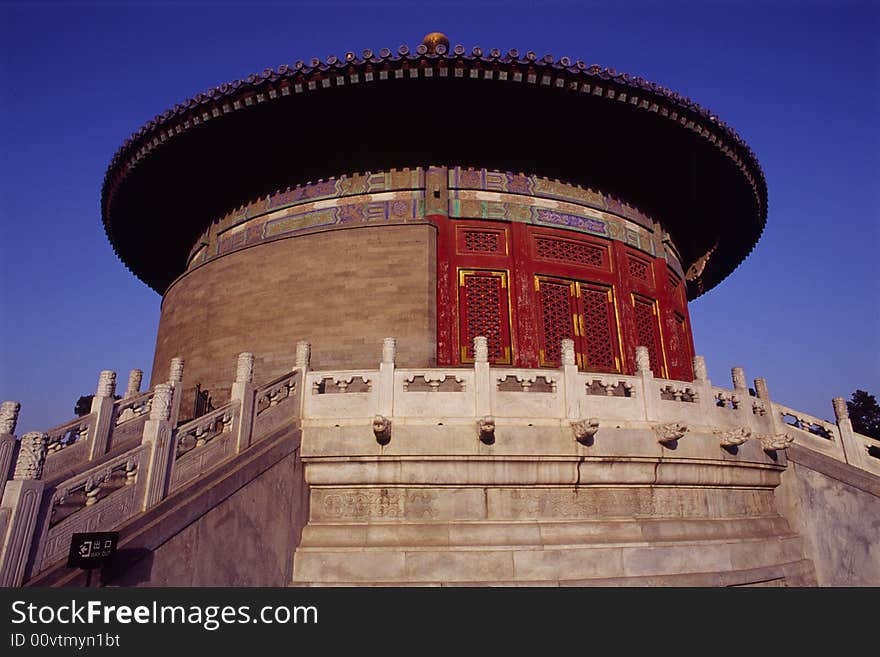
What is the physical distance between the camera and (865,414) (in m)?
23.1

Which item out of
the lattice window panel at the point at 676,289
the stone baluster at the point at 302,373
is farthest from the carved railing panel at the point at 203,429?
the lattice window panel at the point at 676,289

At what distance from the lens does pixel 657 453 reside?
6578mm

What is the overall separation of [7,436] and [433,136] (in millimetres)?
8160

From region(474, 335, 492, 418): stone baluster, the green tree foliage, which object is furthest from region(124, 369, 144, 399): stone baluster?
the green tree foliage

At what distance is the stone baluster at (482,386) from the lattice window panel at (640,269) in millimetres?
5681

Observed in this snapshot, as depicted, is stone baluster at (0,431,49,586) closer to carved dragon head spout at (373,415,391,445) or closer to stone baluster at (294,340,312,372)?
carved dragon head spout at (373,415,391,445)

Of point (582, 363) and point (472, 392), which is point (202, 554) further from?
point (582, 363)

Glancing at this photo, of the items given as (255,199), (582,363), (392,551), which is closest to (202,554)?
(392,551)

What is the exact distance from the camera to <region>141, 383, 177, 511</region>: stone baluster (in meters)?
4.27

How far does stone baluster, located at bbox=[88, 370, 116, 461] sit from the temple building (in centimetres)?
5

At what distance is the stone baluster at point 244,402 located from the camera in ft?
17.9

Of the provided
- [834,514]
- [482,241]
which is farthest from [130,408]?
[834,514]

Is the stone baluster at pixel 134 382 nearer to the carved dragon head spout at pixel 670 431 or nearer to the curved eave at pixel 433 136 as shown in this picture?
the curved eave at pixel 433 136

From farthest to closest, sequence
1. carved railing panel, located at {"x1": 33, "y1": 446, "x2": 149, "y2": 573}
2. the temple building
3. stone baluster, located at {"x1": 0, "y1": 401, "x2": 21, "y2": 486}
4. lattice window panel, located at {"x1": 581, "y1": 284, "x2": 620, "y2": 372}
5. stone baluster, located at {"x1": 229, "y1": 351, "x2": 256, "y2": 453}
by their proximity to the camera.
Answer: lattice window panel, located at {"x1": 581, "y1": 284, "x2": 620, "y2": 372} < stone baluster, located at {"x1": 229, "y1": 351, "x2": 256, "y2": 453} < the temple building < stone baluster, located at {"x1": 0, "y1": 401, "x2": 21, "y2": 486} < carved railing panel, located at {"x1": 33, "y1": 446, "x2": 149, "y2": 573}
